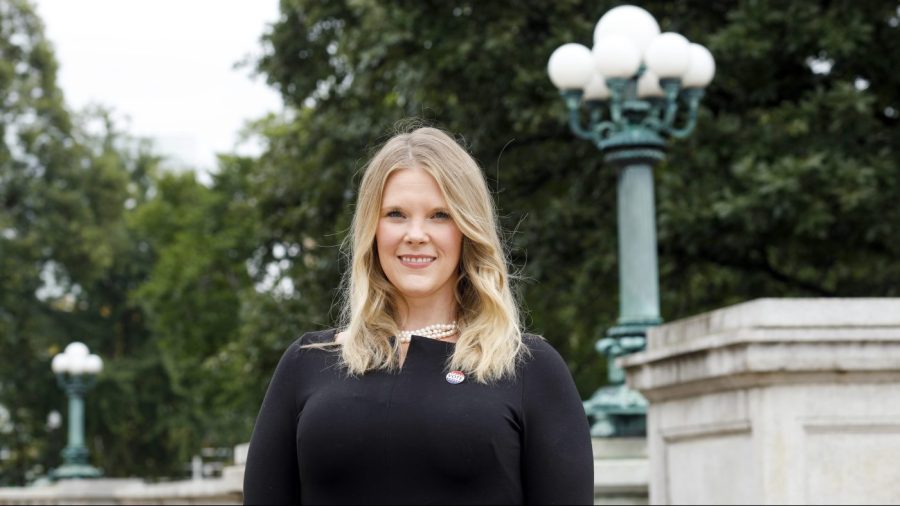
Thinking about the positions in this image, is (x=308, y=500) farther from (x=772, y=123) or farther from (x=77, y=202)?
(x=77, y=202)

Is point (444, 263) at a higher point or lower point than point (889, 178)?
lower

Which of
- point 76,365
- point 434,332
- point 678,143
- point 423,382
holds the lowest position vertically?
point 423,382

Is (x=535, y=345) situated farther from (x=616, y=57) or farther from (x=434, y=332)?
(x=616, y=57)

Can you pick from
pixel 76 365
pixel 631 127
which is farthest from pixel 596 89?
pixel 76 365

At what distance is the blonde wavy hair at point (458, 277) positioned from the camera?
3.13 metres

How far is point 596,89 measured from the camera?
1136 centimetres

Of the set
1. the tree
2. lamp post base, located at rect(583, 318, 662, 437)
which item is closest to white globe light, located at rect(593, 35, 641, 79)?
lamp post base, located at rect(583, 318, 662, 437)

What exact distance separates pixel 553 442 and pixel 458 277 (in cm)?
43

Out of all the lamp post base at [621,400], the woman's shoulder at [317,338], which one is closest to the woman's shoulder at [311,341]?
the woman's shoulder at [317,338]

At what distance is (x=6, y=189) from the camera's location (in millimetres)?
39406

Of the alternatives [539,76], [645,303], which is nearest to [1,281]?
[539,76]

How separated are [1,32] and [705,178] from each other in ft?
87.3

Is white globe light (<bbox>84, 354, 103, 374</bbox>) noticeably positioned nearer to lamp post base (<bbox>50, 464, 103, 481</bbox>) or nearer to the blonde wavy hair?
lamp post base (<bbox>50, 464, 103, 481</bbox>)

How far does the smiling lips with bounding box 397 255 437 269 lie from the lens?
3.21 m
